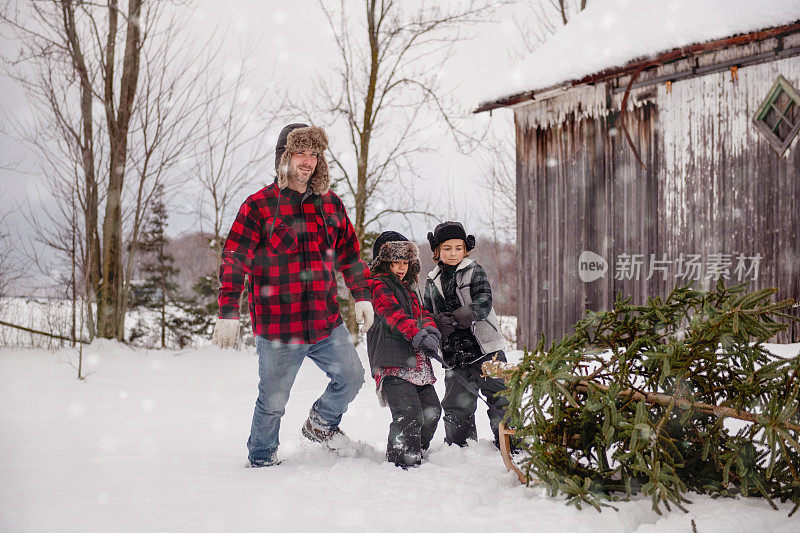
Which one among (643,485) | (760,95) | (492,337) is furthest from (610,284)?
(643,485)

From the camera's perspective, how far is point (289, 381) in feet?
11.6

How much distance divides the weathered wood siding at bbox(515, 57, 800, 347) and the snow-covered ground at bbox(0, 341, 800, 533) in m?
4.51

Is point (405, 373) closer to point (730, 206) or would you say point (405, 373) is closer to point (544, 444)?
point (544, 444)

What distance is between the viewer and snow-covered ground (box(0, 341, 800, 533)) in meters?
2.44

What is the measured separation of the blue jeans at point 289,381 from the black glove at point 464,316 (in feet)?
2.38

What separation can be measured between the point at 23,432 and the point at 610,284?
7514 mm

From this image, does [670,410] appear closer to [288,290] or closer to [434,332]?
[434,332]

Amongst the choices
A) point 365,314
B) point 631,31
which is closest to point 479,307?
point 365,314

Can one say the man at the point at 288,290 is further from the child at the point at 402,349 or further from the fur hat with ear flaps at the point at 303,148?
the child at the point at 402,349

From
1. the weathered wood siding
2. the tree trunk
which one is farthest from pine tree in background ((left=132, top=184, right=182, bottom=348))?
the weathered wood siding

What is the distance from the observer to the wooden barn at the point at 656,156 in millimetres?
7176

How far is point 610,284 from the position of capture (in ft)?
28.4

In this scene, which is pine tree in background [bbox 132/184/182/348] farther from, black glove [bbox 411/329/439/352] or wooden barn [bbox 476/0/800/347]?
black glove [bbox 411/329/439/352]

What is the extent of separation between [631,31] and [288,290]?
7647 millimetres
